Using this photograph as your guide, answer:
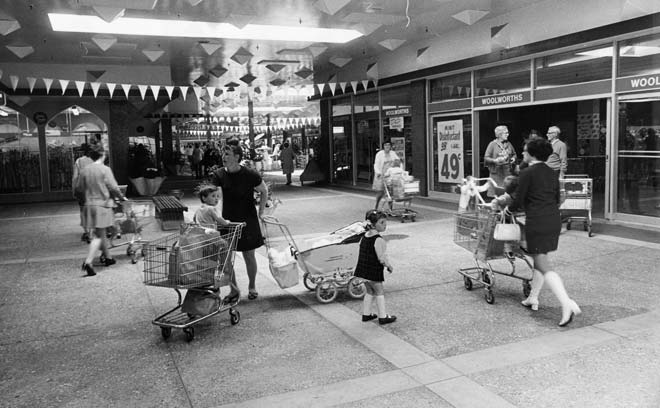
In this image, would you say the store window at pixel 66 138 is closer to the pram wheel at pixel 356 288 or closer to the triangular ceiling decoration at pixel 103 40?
the triangular ceiling decoration at pixel 103 40

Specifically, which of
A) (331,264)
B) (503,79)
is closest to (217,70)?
(503,79)

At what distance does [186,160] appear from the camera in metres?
37.1

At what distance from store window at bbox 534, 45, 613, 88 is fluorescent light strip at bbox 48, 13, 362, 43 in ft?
13.5

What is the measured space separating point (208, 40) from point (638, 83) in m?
9.09

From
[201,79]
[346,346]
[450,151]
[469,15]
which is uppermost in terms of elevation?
[201,79]

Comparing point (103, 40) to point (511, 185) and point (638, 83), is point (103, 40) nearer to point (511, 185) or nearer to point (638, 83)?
point (511, 185)

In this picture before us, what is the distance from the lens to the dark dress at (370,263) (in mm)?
5340

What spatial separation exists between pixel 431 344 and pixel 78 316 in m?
3.71

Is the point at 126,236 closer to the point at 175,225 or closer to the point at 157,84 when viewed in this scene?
the point at 175,225

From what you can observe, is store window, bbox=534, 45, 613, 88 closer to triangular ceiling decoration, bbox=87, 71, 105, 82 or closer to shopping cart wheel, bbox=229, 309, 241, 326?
shopping cart wheel, bbox=229, 309, 241, 326

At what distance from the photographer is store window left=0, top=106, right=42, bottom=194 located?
64.8ft

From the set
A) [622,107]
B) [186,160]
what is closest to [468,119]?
[622,107]

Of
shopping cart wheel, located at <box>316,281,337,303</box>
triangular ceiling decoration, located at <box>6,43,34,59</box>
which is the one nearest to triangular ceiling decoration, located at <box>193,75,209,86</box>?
triangular ceiling decoration, located at <box>6,43,34,59</box>

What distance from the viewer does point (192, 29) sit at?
12414mm
